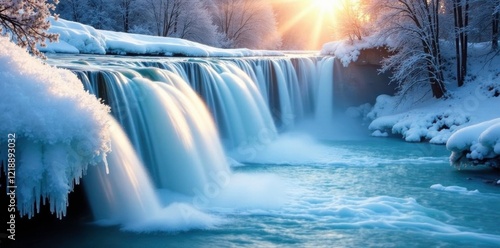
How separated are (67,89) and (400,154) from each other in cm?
1236

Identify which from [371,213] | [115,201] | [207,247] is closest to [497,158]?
[371,213]

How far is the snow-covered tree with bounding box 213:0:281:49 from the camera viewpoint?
45.8 meters

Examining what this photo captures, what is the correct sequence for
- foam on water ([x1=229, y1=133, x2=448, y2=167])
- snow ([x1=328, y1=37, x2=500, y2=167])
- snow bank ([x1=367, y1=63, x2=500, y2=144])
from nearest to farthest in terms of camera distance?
foam on water ([x1=229, y1=133, x2=448, y2=167]) → snow bank ([x1=367, y1=63, x2=500, y2=144]) → snow ([x1=328, y1=37, x2=500, y2=167])

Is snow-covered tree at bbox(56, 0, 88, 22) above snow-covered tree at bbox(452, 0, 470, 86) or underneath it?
above

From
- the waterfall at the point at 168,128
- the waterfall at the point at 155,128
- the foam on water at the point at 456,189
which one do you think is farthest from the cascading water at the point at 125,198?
the foam on water at the point at 456,189

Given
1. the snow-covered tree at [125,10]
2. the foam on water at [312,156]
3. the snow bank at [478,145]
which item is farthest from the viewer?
the snow-covered tree at [125,10]

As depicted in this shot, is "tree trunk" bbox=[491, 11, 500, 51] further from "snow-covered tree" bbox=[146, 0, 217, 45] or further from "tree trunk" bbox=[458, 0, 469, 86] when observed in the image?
"snow-covered tree" bbox=[146, 0, 217, 45]

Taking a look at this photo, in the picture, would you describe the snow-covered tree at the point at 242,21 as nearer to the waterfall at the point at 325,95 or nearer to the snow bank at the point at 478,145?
the waterfall at the point at 325,95

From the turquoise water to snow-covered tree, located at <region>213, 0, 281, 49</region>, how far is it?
1251 inches

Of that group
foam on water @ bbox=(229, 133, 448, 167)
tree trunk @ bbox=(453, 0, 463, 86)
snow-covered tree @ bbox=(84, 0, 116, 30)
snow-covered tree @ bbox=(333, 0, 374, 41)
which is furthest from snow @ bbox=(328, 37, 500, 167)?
snow-covered tree @ bbox=(84, 0, 116, 30)

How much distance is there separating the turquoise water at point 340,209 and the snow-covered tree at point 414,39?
6499 millimetres

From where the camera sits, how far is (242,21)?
4622 centimetres

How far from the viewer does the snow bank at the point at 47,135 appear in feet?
19.2

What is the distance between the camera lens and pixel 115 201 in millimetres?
8430
